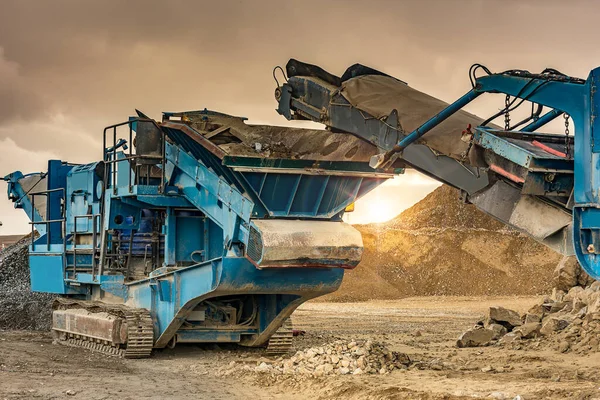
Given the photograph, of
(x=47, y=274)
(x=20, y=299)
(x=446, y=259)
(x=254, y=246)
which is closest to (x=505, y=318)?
(x=254, y=246)

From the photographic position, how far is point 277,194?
39.8ft

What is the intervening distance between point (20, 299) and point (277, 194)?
8339mm

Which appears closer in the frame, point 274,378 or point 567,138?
point 567,138

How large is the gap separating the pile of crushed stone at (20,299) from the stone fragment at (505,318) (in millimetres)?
→ 8264

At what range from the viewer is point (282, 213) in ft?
39.8

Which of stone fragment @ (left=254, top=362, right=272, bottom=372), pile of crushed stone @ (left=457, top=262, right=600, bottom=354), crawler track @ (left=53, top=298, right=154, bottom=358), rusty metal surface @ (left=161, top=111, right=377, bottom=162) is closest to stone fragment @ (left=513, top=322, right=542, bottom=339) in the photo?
pile of crushed stone @ (left=457, top=262, right=600, bottom=354)

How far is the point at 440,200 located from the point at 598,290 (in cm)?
2145

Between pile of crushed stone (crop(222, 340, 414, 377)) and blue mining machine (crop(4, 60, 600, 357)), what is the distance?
3.35ft

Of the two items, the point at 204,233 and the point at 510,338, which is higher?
the point at 204,233

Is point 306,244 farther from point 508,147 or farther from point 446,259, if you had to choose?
point 446,259

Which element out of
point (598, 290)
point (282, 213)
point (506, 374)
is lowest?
point (506, 374)

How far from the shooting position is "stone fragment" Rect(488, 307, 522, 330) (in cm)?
1474

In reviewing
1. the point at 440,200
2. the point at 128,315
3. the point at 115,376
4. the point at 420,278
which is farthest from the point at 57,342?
the point at 440,200

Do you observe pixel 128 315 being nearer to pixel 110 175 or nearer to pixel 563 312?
pixel 110 175
